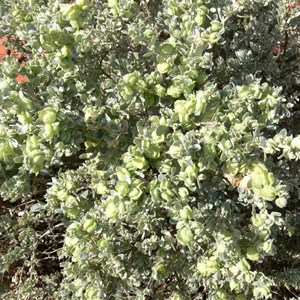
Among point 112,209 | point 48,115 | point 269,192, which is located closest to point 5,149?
point 48,115

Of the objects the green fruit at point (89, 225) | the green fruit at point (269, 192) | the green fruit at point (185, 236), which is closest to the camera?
the green fruit at point (269, 192)

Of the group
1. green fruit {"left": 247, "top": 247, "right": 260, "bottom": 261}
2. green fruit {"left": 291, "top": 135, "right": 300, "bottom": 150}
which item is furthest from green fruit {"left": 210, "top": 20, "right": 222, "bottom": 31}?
green fruit {"left": 247, "top": 247, "right": 260, "bottom": 261}

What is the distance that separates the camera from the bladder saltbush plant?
148cm

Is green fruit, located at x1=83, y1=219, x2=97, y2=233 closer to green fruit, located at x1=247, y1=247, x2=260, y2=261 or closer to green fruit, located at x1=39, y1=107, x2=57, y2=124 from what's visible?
green fruit, located at x1=39, y1=107, x2=57, y2=124

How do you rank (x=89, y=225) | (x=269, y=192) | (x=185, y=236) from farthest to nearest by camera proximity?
(x=89, y=225) → (x=185, y=236) → (x=269, y=192)

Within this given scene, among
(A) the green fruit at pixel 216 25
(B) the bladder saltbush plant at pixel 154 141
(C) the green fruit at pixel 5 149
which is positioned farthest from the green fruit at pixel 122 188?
(A) the green fruit at pixel 216 25

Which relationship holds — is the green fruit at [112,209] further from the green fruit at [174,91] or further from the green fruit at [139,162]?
the green fruit at [174,91]

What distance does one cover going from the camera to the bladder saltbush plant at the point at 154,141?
1484 millimetres

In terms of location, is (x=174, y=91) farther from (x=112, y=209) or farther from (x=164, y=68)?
(x=112, y=209)

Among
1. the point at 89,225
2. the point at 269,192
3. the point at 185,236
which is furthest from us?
the point at 89,225

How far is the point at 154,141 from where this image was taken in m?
1.56

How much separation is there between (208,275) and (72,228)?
546mm

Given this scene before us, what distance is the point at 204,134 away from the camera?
59.7 inches

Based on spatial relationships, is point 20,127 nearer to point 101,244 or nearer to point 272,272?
point 101,244
